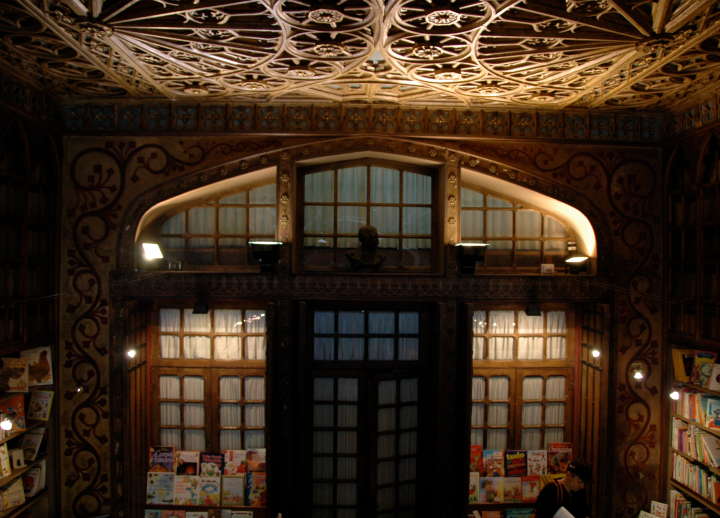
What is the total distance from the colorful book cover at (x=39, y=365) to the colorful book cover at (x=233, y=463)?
2.01m

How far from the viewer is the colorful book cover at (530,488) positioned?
5.77 metres

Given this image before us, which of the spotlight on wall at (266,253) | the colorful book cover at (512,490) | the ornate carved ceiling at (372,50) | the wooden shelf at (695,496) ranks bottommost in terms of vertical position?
the colorful book cover at (512,490)

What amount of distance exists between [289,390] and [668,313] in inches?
161

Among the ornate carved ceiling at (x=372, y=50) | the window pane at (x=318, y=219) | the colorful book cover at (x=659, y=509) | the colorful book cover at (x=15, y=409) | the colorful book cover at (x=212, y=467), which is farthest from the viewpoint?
the colorful book cover at (x=212, y=467)

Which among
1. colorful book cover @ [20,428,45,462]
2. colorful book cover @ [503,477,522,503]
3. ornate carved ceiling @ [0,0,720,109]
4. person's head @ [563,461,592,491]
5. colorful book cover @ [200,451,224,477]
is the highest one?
ornate carved ceiling @ [0,0,720,109]

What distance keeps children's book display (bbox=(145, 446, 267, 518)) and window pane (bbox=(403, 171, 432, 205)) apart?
10.9 ft

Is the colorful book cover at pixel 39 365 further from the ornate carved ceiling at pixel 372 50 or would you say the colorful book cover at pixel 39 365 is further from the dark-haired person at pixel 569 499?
the dark-haired person at pixel 569 499

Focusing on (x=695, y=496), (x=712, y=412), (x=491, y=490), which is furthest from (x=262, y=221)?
(x=695, y=496)

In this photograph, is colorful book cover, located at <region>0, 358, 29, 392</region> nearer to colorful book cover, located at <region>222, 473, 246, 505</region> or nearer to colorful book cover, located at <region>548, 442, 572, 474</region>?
colorful book cover, located at <region>222, 473, 246, 505</region>

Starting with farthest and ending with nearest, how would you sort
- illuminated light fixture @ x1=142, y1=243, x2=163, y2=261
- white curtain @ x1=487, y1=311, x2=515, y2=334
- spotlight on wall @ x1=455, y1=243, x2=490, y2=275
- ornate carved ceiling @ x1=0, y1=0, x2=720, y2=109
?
1. white curtain @ x1=487, y1=311, x2=515, y2=334
2. illuminated light fixture @ x1=142, y1=243, x2=163, y2=261
3. spotlight on wall @ x1=455, y1=243, x2=490, y2=275
4. ornate carved ceiling @ x1=0, y1=0, x2=720, y2=109

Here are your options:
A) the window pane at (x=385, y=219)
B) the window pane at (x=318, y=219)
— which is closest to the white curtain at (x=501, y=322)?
the window pane at (x=385, y=219)

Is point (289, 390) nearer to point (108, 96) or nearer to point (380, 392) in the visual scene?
point (380, 392)

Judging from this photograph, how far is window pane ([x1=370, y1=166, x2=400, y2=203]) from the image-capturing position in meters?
5.62

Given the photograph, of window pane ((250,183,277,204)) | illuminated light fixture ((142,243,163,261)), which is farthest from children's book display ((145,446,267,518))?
window pane ((250,183,277,204))
